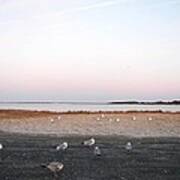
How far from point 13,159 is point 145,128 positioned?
63.4 feet

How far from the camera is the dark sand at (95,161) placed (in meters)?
16.1

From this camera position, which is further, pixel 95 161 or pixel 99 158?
pixel 99 158

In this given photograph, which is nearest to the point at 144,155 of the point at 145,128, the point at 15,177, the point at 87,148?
the point at 87,148

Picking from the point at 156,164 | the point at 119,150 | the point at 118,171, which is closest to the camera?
the point at 118,171

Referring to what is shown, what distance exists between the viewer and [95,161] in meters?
19.5

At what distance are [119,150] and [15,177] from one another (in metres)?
8.53

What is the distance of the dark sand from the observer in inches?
635

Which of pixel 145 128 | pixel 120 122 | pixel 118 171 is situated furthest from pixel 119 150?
pixel 120 122

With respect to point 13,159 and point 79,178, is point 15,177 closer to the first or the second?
point 79,178

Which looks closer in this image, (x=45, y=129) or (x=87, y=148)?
(x=87, y=148)

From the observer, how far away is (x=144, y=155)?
21.7 metres

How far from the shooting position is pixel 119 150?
2342 centimetres

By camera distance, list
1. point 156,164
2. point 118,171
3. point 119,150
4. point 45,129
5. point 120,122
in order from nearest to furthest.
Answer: point 118,171 → point 156,164 → point 119,150 → point 45,129 → point 120,122

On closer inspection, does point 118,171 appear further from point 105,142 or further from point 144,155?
point 105,142
